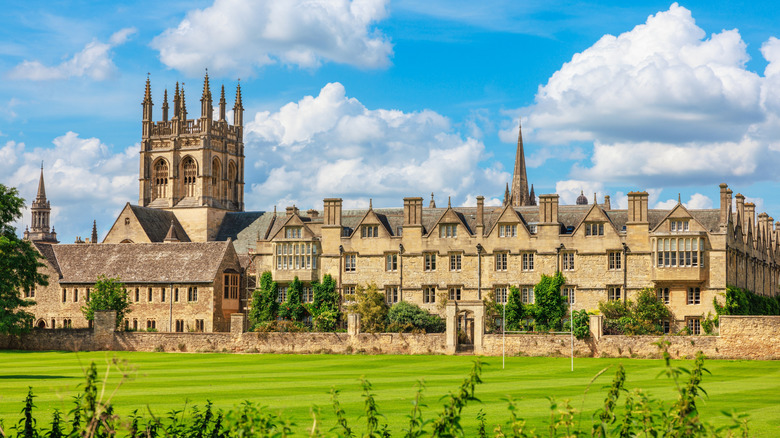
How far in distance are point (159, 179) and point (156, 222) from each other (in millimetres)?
12386

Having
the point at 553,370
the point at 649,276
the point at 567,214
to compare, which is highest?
the point at 567,214

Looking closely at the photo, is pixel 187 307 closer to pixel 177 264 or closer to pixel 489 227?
pixel 177 264

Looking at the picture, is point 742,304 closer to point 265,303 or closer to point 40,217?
point 265,303

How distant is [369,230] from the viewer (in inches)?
2739

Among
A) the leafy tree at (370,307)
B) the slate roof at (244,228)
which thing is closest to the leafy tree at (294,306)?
the leafy tree at (370,307)

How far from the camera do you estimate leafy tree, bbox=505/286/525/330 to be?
210ft

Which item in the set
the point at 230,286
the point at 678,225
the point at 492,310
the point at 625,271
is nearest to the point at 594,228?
the point at 625,271

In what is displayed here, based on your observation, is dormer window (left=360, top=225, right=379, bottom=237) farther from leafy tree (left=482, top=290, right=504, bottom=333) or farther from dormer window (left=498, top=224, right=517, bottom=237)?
leafy tree (left=482, top=290, right=504, bottom=333)

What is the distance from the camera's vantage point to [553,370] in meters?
42.4

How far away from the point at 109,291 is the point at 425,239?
22.4m

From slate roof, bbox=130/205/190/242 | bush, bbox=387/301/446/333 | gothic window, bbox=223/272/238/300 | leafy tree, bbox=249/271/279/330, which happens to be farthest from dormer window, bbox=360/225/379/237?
slate roof, bbox=130/205/190/242

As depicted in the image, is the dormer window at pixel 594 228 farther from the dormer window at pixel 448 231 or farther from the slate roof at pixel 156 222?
the slate roof at pixel 156 222

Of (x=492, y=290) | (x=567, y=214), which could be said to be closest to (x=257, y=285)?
(x=492, y=290)

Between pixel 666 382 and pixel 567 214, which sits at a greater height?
pixel 567 214
